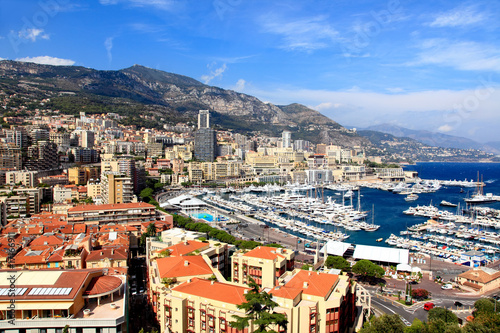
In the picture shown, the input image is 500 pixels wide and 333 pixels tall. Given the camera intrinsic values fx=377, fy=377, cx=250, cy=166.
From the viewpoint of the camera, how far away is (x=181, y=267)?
41.8ft

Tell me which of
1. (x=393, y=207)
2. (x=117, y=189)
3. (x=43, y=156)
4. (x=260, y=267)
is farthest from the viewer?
(x=393, y=207)

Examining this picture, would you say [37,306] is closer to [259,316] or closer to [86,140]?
[259,316]

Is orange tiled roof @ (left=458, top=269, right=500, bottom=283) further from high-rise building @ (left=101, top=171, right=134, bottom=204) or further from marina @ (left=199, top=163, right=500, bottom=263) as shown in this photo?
high-rise building @ (left=101, top=171, right=134, bottom=204)

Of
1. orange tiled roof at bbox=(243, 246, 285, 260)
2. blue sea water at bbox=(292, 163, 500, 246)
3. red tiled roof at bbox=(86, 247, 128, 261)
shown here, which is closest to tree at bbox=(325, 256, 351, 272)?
orange tiled roof at bbox=(243, 246, 285, 260)

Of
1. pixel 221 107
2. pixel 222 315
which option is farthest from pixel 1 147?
pixel 221 107

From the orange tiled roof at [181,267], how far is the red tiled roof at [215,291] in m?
1.15

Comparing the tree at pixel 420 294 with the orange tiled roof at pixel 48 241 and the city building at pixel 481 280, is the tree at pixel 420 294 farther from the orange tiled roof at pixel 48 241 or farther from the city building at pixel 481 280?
the orange tiled roof at pixel 48 241

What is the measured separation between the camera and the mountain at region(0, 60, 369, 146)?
8712 cm

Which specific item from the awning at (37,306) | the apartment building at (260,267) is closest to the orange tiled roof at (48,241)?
the apartment building at (260,267)

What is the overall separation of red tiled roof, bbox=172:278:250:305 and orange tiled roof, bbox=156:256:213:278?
1.15 meters

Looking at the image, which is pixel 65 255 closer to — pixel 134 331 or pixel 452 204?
pixel 134 331

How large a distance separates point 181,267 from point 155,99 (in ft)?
425

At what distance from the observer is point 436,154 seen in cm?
17700

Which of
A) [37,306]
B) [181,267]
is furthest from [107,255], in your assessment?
[37,306]
